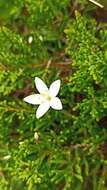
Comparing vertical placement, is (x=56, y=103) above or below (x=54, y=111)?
above

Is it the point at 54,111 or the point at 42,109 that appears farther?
the point at 54,111

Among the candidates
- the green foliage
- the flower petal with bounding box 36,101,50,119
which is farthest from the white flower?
the green foliage

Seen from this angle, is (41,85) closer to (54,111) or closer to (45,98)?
(45,98)

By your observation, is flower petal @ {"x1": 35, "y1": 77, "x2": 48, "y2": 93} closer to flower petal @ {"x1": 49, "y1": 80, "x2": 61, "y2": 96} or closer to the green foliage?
flower petal @ {"x1": 49, "y1": 80, "x2": 61, "y2": 96}

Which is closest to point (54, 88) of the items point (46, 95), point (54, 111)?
point (46, 95)

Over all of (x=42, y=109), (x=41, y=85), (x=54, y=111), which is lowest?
(x=54, y=111)

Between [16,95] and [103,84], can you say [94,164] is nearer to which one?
[103,84]

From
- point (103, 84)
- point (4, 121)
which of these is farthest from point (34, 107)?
point (103, 84)
